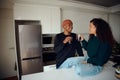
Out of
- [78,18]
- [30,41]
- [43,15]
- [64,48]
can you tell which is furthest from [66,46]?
[78,18]

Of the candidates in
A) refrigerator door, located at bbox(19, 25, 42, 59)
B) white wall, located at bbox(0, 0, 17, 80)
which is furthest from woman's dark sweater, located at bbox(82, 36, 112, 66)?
white wall, located at bbox(0, 0, 17, 80)

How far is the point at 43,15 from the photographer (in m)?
2.62

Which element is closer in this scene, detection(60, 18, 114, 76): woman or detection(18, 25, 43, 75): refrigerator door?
detection(60, 18, 114, 76): woman

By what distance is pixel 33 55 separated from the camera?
2.51 m

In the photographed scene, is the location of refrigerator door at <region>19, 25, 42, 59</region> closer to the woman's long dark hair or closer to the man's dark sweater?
the man's dark sweater

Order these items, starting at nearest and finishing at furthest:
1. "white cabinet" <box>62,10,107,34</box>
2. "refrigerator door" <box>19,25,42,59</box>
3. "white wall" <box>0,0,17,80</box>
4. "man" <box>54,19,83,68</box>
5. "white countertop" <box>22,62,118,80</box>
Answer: "white countertop" <box>22,62,118,80</box> < "man" <box>54,19,83,68</box> < "refrigerator door" <box>19,25,42,59</box> < "white wall" <box>0,0,17,80</box> < "white cabinet" <box>62,10,107,34</box>

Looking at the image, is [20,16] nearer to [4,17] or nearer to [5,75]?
[4,17]

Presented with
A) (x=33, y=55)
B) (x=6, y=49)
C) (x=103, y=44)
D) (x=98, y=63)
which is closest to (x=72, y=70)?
(x=98, y=63)

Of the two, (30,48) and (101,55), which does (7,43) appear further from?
(101,55)

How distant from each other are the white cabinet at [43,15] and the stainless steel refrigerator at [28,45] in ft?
0.41

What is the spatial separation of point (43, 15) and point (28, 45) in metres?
0.76

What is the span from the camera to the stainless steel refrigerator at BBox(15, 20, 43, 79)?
7.80 ft

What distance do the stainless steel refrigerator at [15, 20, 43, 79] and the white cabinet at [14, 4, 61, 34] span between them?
124mm

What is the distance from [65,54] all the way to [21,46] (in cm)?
130
